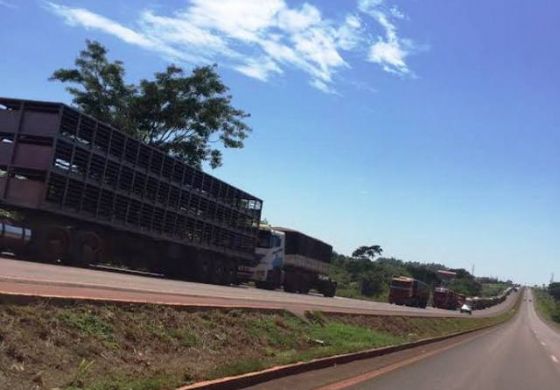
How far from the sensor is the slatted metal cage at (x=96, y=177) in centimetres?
2064

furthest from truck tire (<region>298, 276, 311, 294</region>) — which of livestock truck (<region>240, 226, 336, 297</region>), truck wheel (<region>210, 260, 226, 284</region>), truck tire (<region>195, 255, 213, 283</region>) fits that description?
truck tire (<region>195, 255, 213, 283</region>)

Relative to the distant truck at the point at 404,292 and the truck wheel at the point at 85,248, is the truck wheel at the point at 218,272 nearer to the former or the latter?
the truck wheel at the point at 85,248

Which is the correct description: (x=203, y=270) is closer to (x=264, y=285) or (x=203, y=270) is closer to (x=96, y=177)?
(x=96, y=177)

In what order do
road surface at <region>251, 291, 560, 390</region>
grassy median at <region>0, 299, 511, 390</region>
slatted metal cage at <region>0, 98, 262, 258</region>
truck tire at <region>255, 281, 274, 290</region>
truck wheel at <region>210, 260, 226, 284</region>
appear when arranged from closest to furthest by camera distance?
grassy median at <region>0, 299, 511, 390</region>, road surface at <region>251, 291, 560, 390</region>, slatted metal cage at <region>0, 98, 262, 258</region>, truck wheel at <region>210, 260, 226, 284</region>, truck tire at <region>255, 281, 274, 290</region>

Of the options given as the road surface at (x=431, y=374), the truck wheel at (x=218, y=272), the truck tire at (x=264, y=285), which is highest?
the truck wheel at (x=218, y=272)

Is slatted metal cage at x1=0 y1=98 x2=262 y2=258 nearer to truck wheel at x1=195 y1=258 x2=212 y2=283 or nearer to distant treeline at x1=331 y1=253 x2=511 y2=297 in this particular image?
truck wheel at x1=195 y1=258 x2=212 y2=283

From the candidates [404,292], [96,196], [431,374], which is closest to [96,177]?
[96,196]

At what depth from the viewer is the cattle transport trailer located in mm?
20672

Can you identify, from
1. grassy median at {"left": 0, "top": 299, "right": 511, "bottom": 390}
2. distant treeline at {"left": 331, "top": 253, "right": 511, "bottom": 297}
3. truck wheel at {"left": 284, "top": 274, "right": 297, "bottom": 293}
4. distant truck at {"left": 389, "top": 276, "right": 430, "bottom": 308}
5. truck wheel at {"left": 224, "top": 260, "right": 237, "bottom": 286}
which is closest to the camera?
grassy median at {"left": 0, "top": 299, "right": 511, "bottom": 390}

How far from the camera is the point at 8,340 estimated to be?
308 inches

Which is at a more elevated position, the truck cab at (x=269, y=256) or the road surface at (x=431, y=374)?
the truck cab at (x=269, y=256)

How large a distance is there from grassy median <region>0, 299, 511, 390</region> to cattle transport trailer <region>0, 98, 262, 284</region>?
8589 mm

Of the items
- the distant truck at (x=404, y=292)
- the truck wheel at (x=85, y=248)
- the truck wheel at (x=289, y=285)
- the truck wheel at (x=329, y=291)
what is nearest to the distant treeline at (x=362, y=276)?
the distant truck at (x=404, y=292)

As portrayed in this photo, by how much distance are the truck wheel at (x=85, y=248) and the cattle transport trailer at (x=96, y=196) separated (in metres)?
0.03
